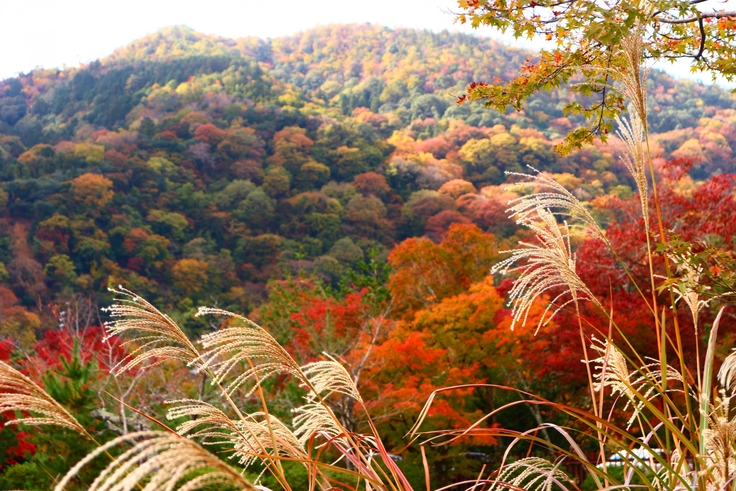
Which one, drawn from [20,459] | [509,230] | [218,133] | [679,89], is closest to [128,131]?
[218,133]

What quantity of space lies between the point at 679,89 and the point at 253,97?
33.5 meters

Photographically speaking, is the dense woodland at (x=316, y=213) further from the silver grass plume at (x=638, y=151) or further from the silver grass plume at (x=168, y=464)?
the silver grass plume at (x=168, y=464)

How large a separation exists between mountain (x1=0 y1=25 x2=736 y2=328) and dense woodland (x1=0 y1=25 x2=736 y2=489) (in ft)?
0.44

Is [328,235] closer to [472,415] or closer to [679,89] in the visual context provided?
[472,415]

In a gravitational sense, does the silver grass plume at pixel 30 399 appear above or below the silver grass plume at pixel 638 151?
below

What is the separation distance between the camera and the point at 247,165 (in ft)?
114

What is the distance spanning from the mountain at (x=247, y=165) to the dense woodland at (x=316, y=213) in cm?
13

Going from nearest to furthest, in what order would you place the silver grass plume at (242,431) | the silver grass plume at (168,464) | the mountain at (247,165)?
the silver grass plume at (168,464), the silver grass plume at (242,431), the mountain at (247,165)

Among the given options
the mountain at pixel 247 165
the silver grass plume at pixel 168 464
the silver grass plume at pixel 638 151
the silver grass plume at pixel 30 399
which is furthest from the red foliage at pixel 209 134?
the silver grass plume at pixel 168 464

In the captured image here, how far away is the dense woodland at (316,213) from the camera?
28.3 feet

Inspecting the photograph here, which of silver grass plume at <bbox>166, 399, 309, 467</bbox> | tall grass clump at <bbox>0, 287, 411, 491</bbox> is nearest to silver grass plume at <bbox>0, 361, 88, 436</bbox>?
tall grass clump at <bbox>0, 287, 411, 491</bbox>

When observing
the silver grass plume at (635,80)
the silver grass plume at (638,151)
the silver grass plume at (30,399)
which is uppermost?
the silver grass plume at (635,80)

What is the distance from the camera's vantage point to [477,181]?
36.9 meters

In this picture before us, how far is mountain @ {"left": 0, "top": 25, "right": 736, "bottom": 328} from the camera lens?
25734mm
